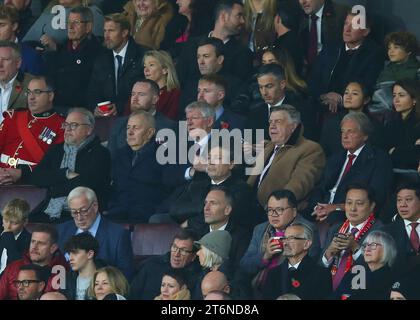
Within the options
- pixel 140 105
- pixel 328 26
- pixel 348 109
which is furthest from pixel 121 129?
pixel 328 26

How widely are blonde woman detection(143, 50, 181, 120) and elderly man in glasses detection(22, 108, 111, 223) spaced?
81 cm

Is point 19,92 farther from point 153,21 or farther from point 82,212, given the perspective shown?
point 82,212

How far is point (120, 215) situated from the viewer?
61.0 feet

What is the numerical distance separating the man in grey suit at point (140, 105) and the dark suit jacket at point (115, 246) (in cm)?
92

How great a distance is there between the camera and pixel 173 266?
58.3ft

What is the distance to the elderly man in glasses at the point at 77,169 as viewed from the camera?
18.6 meters

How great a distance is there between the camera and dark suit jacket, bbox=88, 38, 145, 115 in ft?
64.7

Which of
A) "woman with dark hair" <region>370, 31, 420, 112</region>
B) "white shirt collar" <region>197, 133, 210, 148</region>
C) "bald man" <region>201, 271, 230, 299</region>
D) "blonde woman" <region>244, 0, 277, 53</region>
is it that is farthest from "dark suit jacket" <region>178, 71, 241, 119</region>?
"bald man" <region>201, 271, 230, 299</region>

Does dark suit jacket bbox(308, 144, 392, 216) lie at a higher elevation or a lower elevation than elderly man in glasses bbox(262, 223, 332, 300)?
higher

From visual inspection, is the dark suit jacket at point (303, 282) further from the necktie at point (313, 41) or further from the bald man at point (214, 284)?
the necktie at point (313, 41)

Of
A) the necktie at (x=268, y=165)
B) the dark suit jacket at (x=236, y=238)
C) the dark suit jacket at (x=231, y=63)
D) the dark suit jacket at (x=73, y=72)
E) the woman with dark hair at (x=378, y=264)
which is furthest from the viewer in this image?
the dark suit jacket at (x=73, y=72)

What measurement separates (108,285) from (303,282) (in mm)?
1477

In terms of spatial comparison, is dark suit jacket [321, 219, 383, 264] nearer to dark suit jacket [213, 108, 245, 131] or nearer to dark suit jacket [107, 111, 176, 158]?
dark suit jacket [213, 108, 245, 131]

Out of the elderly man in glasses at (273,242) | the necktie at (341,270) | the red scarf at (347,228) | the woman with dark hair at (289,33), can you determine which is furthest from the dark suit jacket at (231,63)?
Result: the necktie at (341,270)
